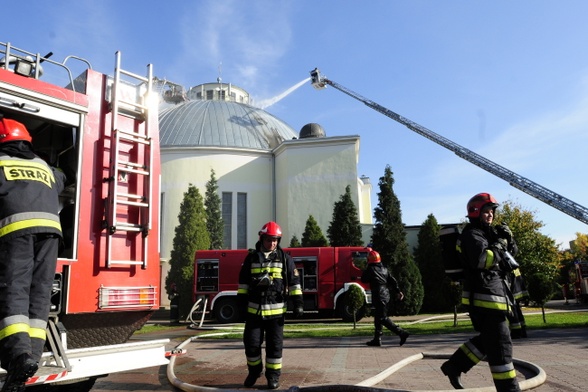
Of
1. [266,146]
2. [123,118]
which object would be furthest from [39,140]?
[266,146]

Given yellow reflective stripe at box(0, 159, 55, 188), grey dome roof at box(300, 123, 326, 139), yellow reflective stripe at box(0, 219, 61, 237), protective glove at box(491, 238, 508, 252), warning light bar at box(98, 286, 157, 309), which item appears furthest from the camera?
grey dome roof at box(300, 123, 326, 139)

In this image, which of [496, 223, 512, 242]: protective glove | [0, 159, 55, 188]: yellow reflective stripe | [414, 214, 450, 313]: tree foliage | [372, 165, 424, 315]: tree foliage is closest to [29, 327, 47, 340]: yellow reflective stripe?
[0, 159, 55, 188]: yellow reflective stripe

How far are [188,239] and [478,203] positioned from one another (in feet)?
76.7

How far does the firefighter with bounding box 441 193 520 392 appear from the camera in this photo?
11.7 feet

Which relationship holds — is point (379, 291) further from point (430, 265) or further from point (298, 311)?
point (430, 265)

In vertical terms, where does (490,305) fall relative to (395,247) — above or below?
below

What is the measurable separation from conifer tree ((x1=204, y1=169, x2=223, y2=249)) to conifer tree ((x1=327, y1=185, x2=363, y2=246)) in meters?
7.60

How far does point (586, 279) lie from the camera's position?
27.9m

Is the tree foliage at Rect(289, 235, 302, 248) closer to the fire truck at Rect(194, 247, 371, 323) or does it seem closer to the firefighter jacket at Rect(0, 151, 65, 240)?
the fire truck at Rect(194, 247, 371, 323)

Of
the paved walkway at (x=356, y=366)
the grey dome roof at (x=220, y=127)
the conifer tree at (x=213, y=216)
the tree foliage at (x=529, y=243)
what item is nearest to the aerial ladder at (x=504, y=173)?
the tree foliage at (x=529, y=243)

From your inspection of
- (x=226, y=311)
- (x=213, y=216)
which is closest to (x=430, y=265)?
(x=226, y=311)

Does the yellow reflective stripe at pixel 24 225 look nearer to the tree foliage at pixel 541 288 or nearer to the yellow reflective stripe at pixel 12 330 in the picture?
the yellow reflective stripe at pixel 12 330

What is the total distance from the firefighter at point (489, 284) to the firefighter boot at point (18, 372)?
3240mm

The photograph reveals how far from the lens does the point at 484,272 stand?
3.74 metres
